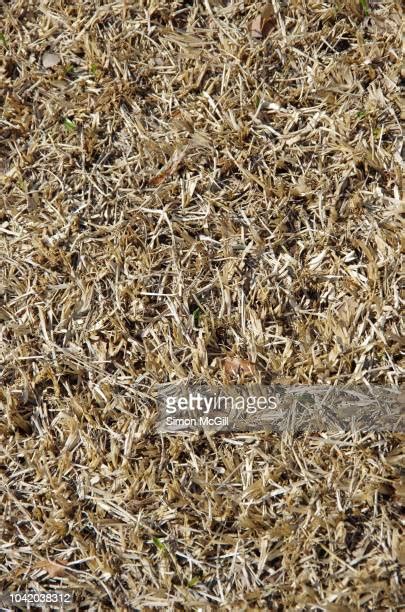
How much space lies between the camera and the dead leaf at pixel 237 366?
2.09m

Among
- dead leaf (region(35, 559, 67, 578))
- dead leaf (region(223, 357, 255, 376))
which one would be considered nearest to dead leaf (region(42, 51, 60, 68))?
dead leaf (region(223, 357, 255, 376))

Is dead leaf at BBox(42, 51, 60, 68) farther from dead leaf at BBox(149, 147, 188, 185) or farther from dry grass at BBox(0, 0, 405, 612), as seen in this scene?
dead leaf at BBox(149, 147, 188, 185)

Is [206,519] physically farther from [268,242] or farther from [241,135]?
[241,135]

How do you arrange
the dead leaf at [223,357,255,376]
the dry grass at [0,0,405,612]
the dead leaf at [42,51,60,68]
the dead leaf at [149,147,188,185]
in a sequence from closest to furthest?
the dry grass at [0,0,405,612] → the dead leaf at [223,357,255,376] → the dead leaf at [149,147,188,185] → the dead leaf at [42,51,60,68]

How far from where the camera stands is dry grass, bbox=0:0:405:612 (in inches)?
76.6

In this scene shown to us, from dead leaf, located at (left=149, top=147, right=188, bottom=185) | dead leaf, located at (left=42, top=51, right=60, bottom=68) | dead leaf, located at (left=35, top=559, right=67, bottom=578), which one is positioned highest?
dead leaf, located at (left=42, top=51, right=60, bottom=68)

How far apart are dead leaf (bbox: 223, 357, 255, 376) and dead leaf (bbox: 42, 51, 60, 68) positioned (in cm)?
122

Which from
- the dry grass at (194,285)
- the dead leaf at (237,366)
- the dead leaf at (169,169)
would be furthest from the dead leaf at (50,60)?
the dead leaf at (237,366)

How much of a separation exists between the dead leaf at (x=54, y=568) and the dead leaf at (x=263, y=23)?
176cm

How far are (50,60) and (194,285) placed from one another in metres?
0.99

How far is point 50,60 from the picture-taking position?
252cm

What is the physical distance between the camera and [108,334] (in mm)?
2189

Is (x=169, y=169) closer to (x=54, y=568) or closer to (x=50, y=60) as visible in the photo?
(x=50, y=60)

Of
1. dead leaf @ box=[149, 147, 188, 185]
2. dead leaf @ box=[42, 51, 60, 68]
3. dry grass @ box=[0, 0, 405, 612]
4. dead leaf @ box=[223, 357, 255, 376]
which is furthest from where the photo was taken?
dead leaf @ box=[42, 51, 60, 68]
